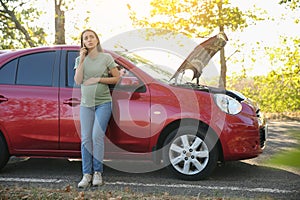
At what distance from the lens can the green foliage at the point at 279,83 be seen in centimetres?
2744

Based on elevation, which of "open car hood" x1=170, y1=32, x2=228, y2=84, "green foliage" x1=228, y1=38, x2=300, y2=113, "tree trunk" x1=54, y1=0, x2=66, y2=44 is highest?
"tree trunk" x1=54, y1=0, x2=66, y2=44

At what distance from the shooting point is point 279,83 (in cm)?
3106

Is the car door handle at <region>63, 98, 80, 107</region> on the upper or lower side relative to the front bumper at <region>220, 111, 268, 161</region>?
upper

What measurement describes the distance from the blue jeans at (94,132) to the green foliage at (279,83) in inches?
906

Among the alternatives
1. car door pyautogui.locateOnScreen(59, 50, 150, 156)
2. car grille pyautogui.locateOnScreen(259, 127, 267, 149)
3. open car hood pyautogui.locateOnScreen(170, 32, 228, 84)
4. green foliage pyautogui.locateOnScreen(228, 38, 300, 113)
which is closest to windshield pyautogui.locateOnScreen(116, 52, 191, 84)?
open car hood pyautogui.locateOnScreen(170, 32, 228, 84)

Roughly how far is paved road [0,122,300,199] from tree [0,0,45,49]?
1531 centimetres

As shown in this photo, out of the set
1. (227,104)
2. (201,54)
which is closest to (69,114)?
(227,104)

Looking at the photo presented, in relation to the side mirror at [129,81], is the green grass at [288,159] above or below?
below

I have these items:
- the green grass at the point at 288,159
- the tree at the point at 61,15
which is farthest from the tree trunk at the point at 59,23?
the green grass at the point at 288,159

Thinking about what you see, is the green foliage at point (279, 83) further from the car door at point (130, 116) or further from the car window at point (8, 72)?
the car window at point (8, 72)

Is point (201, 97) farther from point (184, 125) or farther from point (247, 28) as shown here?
point (247, 28)

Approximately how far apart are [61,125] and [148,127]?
1061 mm

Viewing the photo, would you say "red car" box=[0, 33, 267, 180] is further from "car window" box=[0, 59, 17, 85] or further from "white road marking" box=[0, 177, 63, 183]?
"white road marking" box=[0, 177, 63, 183]

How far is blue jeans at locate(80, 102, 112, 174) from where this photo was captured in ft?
16.9
